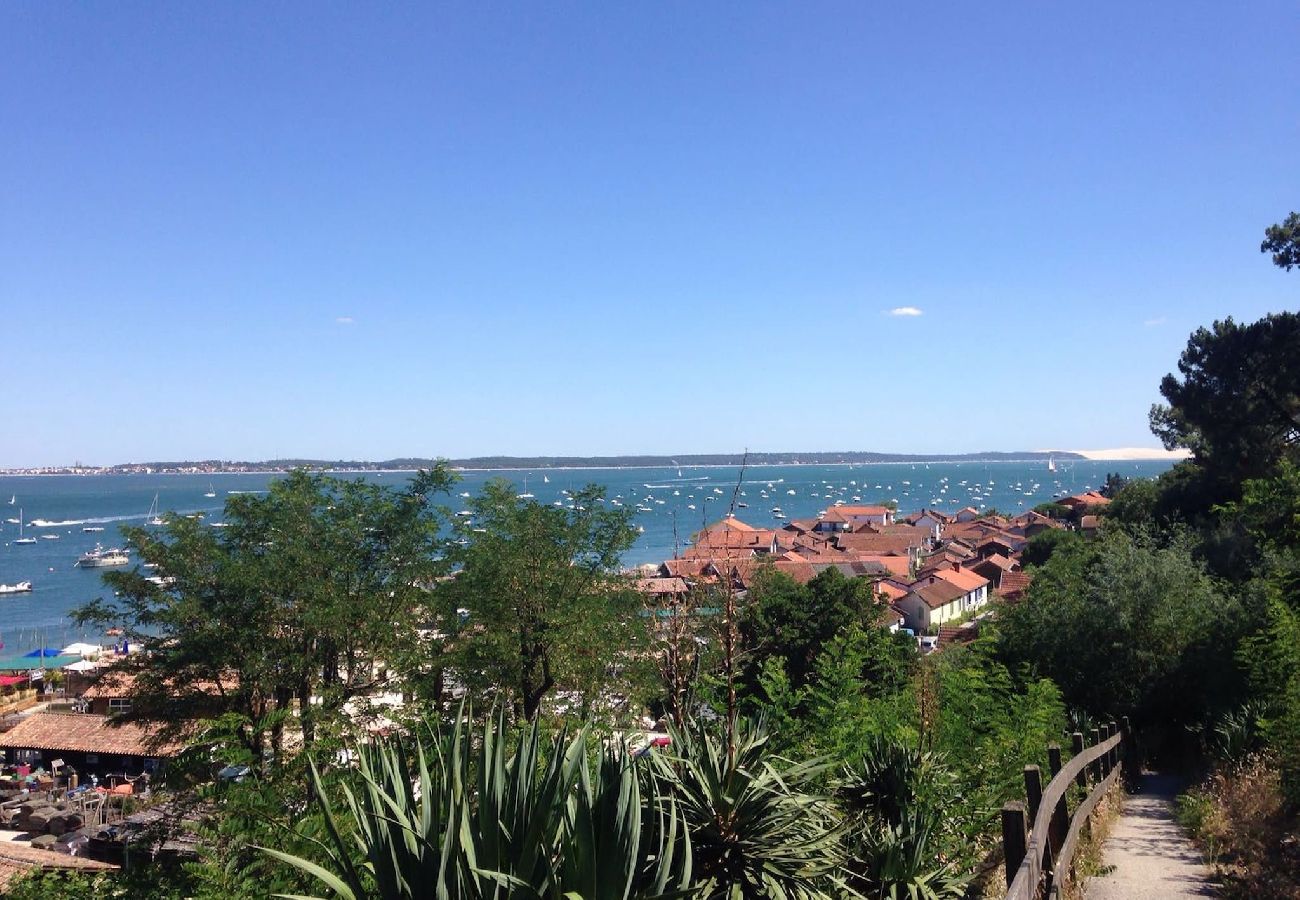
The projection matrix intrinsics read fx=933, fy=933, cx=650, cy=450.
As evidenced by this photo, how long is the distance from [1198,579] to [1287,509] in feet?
25.2

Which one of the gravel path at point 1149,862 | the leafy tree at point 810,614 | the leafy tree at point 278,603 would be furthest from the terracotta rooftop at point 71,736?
the gravel path at point 1149,862

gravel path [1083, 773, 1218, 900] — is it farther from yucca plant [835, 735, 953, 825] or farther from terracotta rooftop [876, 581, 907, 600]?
terracotta rooftop [876, 581, 907, 600]

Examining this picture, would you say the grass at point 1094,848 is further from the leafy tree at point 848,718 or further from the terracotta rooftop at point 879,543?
the terracotta rooftop at point 879,543

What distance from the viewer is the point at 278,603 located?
51.0 feet

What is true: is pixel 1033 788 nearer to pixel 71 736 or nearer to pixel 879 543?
pixel 71 736

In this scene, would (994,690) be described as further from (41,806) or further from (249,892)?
(41,806)

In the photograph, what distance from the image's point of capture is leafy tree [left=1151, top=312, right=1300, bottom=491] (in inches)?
949

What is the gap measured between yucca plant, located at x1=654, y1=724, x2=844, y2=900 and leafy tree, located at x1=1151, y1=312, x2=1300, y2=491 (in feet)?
78.2

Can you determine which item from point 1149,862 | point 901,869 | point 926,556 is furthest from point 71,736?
point 926,556

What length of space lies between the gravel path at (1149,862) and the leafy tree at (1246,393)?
60.9 feet

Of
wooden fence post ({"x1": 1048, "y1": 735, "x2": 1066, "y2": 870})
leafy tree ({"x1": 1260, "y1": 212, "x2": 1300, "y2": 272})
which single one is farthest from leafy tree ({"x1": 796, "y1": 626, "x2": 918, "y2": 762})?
leafy tree ({"x1": 1260, "y1": 212, "x2": 1300, "y2": 272})

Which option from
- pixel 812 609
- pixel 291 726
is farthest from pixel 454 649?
pixel 812 609

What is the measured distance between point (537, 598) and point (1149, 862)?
9.69 metres

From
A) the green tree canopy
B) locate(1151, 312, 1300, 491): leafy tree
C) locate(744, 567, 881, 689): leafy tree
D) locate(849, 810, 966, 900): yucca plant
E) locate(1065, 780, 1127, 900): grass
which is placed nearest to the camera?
locate(849, 810, 966, 900): yucca plant
